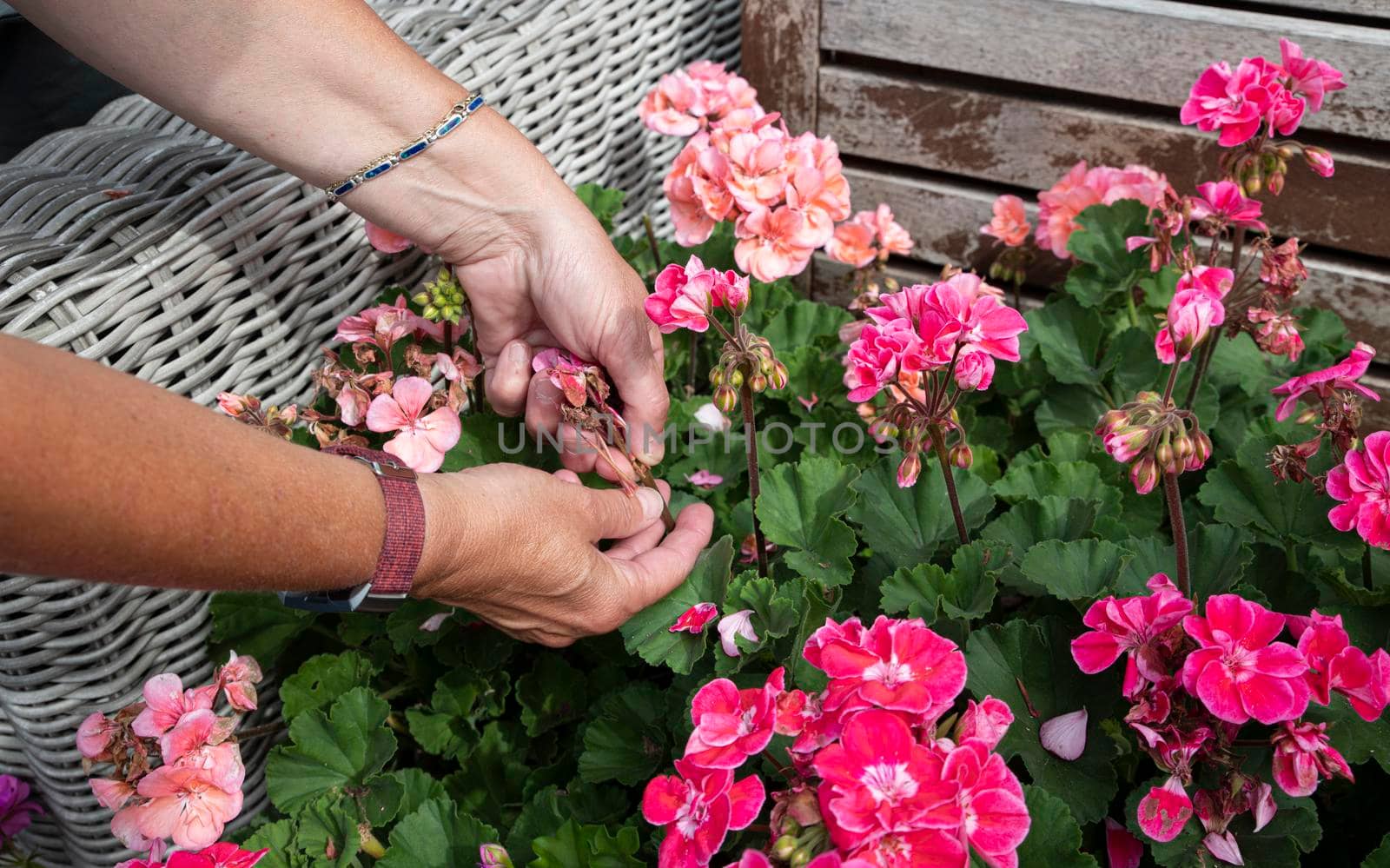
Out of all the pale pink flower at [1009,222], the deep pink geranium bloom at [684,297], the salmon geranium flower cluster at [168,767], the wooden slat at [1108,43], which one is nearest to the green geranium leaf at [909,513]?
the deep pink geranium bloom at [684,297]

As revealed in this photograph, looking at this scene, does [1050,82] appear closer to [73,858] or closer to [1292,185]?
[1292,185]

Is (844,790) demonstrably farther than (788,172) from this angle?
No

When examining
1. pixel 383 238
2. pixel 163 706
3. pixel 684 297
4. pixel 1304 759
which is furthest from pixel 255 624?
pixel 1304 759

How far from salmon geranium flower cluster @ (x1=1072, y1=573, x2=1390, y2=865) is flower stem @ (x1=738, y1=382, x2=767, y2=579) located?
397 millimetres

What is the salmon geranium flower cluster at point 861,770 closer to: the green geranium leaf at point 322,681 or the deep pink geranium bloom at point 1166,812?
the deep pink geranium bloom at point 1166,812

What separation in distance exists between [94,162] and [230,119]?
11.8 inches

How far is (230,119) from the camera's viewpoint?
1.17 m

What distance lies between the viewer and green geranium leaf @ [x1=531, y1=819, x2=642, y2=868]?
1.02 meters

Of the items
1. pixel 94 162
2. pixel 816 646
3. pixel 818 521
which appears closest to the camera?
pixel 816 646

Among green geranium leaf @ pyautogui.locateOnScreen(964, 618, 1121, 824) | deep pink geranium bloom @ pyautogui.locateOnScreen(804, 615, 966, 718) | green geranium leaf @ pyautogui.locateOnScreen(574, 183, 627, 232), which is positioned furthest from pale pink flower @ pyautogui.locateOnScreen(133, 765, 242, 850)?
green geranium leaf @ pyautogui.locateOnScreen(574, 183, 627, 232)

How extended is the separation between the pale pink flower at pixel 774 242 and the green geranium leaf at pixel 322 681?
2.40 feet

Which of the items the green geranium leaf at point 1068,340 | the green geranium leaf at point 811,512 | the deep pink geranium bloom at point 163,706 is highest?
the green geranium leaf at point 811,512

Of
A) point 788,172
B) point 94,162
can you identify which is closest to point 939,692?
point 788,172

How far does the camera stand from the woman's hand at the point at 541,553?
96cm
